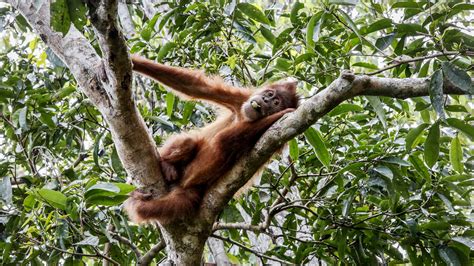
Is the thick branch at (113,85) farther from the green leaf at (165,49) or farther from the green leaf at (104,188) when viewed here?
the green leaf at (165,49)

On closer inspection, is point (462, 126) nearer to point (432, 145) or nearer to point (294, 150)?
point (432, 145)

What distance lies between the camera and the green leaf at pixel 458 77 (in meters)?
2.75

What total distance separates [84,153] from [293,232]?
1803 millimetres

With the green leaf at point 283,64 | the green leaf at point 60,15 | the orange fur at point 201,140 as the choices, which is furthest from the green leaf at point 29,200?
the green leaf at point 283,64

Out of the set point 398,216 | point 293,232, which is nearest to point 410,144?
point 398,216

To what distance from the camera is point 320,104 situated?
9.47 ft

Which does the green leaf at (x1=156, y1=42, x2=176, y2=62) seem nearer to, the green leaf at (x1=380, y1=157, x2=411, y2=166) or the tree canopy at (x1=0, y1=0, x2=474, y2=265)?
the tree canopy at (x1=0, y1=0, x2=474, y2=265)

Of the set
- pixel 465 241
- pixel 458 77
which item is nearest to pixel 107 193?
pixel 458 77

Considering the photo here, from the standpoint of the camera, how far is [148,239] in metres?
4.70

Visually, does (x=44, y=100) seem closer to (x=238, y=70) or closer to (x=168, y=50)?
(x=168, y=50)

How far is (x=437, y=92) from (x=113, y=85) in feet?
5.32

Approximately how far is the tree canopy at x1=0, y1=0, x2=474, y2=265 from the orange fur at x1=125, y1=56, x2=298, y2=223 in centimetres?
20

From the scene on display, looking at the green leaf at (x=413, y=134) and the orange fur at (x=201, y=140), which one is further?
the orange fur at (x=201, y=140)

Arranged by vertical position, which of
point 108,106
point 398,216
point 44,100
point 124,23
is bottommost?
point 398,216
